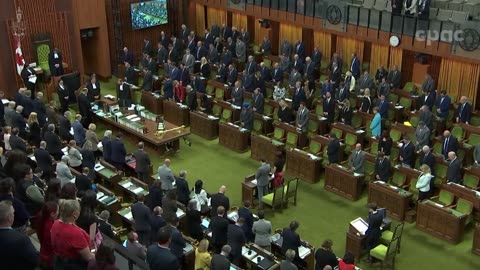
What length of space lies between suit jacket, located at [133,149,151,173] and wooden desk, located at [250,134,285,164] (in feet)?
10.6

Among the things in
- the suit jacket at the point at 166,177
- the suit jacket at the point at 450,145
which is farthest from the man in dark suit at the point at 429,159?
the suit jacket at the point at 166,177

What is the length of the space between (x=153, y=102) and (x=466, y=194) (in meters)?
9.89

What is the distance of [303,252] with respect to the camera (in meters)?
10.3

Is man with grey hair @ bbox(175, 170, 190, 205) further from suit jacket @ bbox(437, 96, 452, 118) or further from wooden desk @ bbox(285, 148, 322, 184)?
suit jacket @ bbox(437, 96, 452, 118)

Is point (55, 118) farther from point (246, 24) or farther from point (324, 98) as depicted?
point (246, 24)

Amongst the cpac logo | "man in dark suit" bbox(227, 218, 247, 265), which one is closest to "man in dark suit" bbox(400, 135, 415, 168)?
the cpac logo

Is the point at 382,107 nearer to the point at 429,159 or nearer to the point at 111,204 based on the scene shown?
the point at 429,159

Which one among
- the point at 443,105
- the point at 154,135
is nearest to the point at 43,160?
the point at 154,135

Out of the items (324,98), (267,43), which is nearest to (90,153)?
(324,98)

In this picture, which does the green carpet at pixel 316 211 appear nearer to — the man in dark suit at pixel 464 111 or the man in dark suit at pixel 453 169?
the man in dark suit at pixel 453 169

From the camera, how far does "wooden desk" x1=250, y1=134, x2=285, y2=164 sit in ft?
49.1

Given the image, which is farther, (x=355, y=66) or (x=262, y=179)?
(x=355, y=66)

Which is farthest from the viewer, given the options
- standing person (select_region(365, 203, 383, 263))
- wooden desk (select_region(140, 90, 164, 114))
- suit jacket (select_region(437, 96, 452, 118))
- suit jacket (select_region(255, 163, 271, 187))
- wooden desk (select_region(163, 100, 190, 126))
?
wooden desk (select_region(140, 90, 164, 114))

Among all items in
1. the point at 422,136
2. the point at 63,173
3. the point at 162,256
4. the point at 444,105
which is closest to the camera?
the point at 162,256
